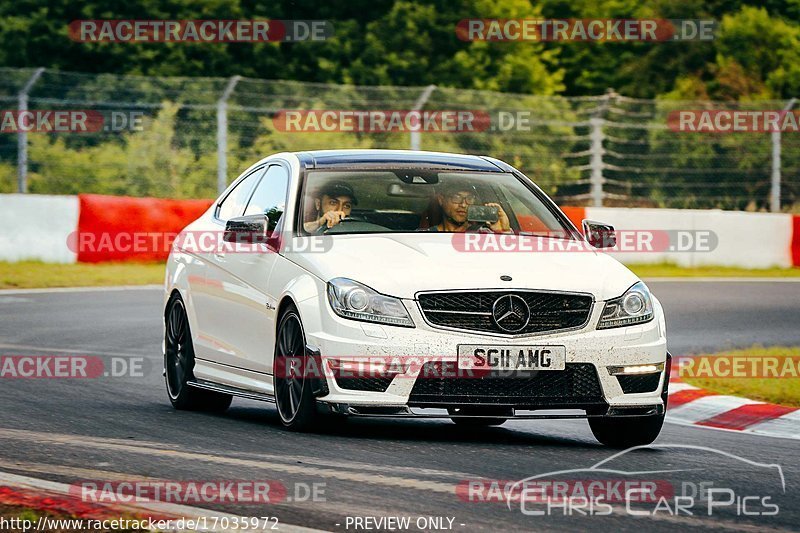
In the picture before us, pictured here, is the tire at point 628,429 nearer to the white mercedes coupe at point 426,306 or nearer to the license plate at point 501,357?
the white mercedes coupe at point 426,306

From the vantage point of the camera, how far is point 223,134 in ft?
90.6

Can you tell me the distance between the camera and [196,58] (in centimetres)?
4434

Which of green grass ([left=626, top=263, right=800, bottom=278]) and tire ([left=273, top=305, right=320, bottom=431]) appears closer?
tire ([left=273, top=305, right=320, bottom=431])

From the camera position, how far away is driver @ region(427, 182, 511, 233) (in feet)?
32.8

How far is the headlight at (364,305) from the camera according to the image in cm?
877

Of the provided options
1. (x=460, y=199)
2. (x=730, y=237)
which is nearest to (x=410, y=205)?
(x=460, y=199)

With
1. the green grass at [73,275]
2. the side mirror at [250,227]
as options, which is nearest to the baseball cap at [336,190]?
the side mirror at [250,227]

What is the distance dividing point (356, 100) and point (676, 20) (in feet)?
77.6

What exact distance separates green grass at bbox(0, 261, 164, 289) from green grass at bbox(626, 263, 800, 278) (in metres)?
7.55

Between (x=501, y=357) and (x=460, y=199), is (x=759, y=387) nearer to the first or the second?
(x=460, y=199)

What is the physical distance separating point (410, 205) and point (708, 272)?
57.9 ft

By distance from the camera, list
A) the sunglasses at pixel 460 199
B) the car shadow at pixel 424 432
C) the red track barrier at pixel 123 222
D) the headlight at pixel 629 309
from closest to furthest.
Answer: the headlight at pixel 629 309 < the car shadow at pixel 424 432 < the sunglasses at pixel 460 199 < the red track barrier at pixel 123 222
